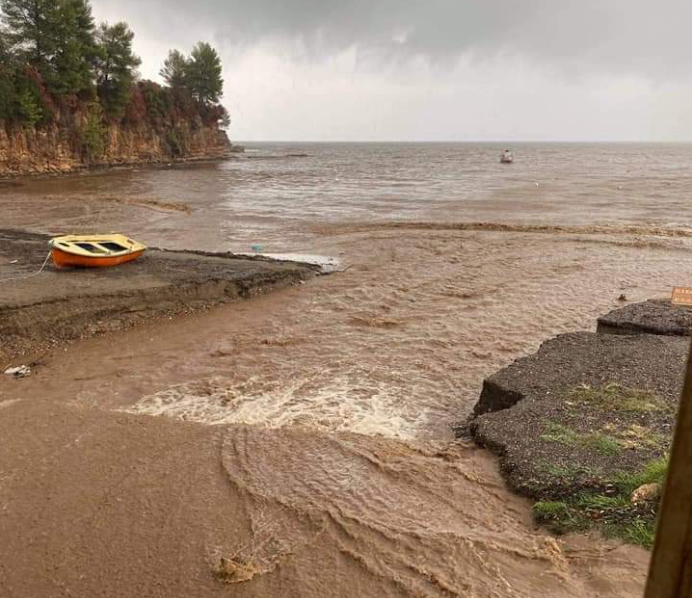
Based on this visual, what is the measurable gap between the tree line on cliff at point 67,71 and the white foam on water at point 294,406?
167 feet

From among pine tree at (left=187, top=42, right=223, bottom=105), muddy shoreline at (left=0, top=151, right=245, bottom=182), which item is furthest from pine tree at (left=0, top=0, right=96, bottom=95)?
pine tree at (left=187, top=42, right=223, bottom=105)

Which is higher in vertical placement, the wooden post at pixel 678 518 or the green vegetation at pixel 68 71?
the green vegetation at pixel 68 71

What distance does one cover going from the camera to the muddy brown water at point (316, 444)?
4.14 metres

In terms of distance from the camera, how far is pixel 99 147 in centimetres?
5703

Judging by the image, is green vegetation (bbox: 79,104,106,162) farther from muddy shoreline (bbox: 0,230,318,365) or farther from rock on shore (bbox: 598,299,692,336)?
rock on shore (bbox: 598,299,692,336)

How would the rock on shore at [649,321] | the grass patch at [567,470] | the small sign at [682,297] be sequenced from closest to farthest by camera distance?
the grass patch at [567,470] < the small sign at [682,297] < the rock on shore at [649,321]

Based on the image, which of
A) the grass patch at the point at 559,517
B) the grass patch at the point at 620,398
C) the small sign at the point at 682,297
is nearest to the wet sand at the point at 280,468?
the grass patch at the point at 559,517

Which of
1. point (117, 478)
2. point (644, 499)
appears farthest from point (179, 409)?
point (644, 499)

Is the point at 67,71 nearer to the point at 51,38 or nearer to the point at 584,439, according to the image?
the point at 51,38

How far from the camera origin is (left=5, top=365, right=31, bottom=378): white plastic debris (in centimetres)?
810

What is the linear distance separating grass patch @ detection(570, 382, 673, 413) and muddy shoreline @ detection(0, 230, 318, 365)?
808 centimetres

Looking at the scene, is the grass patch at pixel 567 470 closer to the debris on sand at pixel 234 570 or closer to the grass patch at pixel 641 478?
the grass patch at pixel 641 478

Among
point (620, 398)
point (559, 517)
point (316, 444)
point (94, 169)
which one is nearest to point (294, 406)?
point (316, 444)

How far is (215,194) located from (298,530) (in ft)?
107
